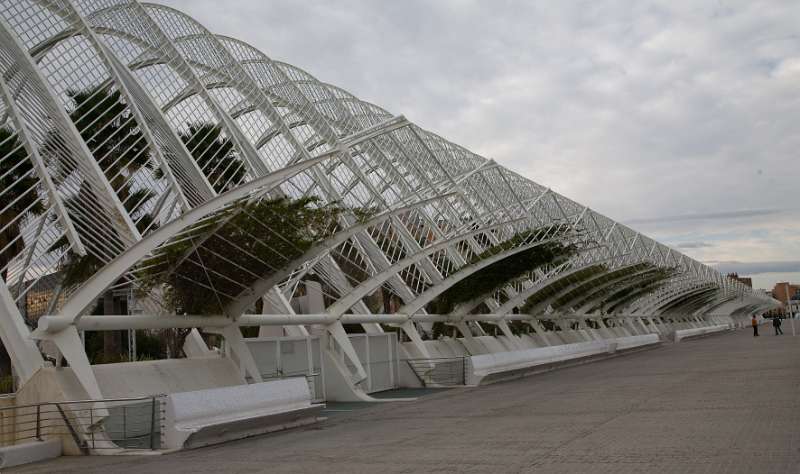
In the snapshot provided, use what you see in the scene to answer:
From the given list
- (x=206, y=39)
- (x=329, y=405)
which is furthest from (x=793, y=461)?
(x=206, y=39)

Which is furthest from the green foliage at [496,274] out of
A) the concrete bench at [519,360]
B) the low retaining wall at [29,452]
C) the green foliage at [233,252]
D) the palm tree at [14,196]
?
the low retaining wall at [29,452]

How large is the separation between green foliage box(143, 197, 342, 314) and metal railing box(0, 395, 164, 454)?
3528 mm

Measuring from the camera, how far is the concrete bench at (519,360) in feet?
84.8

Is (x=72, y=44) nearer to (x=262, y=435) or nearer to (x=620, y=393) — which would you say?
(x=262, y=435)

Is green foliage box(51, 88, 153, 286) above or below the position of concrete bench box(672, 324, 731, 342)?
above


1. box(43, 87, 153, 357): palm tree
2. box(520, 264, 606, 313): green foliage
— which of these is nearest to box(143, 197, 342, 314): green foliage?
box(43, 87, 153, 357): palm tree

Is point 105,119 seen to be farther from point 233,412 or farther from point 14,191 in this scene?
point 233,412

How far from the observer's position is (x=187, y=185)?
21.7 meters

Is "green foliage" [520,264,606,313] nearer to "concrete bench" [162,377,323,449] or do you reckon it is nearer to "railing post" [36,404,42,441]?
"concrete bench" [162,377,323,449]

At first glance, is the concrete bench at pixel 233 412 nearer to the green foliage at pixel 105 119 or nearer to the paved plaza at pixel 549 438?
the paved plaza at pixel 549 438

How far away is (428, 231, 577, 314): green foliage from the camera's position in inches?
1276

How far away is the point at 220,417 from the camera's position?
1438 centimetres

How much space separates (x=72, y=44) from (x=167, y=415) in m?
10.1

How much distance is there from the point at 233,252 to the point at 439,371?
447 inches
